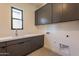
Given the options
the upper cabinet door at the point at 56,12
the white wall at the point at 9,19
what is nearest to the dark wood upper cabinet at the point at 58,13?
the upper cabinet door at the point at 56,12

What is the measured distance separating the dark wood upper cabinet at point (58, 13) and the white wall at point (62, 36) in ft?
0.31

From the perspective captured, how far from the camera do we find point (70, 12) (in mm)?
1678

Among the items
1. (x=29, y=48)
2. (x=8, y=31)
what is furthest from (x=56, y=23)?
(x=8, y=31)

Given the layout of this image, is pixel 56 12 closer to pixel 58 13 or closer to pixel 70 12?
pixel 58 13

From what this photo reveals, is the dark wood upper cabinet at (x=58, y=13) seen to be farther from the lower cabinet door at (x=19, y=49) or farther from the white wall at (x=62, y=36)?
the lower cabinet door at (x=19, y=49)

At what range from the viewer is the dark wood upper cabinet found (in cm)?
158

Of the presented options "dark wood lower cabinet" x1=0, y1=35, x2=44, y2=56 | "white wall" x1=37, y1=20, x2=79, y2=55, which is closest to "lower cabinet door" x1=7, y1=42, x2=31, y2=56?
"dark wood lower cabinet" x1=0, y1=35, x2=44, y2=56

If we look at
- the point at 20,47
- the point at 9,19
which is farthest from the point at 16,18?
the point at 20,47

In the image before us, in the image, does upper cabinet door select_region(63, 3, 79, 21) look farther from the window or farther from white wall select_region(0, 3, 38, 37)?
the window

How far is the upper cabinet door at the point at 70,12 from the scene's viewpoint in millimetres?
1575

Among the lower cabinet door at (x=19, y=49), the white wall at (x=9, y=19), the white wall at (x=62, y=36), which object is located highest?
the white wall at (x=9, y=19)

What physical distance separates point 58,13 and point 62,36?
1.49 ft

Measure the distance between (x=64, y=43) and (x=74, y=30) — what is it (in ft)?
0.99

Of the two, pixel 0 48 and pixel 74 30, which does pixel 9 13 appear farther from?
pixel 74 30
